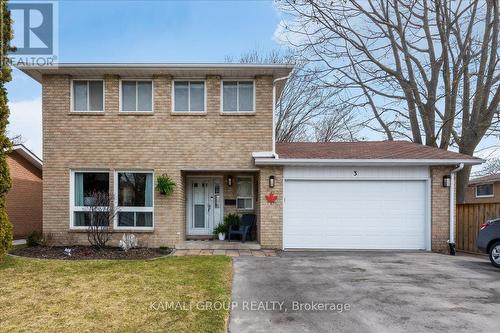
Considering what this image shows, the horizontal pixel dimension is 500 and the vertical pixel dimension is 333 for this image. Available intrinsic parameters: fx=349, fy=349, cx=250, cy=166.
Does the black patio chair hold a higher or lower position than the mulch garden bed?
higher

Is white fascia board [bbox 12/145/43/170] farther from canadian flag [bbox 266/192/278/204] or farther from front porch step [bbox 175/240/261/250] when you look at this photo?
canadian flag [bbox 266/192/278/204]

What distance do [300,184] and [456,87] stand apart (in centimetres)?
971

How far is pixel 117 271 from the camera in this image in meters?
7.33

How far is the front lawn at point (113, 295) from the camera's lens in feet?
14.8

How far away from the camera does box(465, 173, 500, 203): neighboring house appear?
21125mm

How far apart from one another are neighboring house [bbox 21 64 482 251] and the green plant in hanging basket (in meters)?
0.23

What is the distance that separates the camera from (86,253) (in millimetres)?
9344

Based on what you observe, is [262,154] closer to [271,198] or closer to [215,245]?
[271,198]

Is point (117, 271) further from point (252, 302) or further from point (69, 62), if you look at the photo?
point (69, 62)

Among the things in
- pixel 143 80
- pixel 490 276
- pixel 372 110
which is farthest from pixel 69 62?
pixel 372 110

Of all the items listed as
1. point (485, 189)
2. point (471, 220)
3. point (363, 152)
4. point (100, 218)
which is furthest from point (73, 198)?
point (485, 189)

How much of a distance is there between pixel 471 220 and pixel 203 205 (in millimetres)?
8758

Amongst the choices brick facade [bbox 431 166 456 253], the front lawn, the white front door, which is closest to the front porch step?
the white front door

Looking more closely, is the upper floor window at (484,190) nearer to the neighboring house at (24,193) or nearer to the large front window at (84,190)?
the large front window at (84,190)
